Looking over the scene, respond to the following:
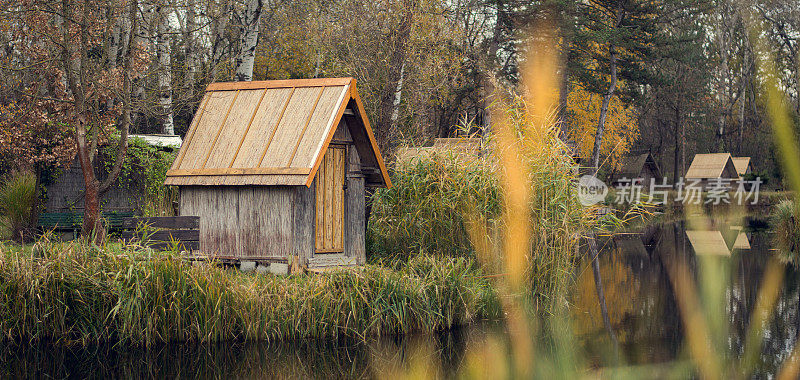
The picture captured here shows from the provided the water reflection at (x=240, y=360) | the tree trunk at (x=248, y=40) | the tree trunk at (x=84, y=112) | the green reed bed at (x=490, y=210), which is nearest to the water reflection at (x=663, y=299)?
the green reed bed at (x=490, y=210)

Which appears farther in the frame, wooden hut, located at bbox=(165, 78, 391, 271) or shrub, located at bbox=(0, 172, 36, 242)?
shrub, located at bbox=(0, 172, 36, 242)

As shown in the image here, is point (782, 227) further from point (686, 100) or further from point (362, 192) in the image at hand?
point (686, 100)

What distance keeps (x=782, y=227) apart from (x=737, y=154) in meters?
39.2

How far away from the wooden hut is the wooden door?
0.02m

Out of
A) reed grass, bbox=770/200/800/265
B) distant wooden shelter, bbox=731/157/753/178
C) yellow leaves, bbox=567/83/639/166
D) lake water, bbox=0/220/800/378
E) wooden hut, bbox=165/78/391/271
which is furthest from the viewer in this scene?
distant wooden shelter, bbox=731/157/753/178

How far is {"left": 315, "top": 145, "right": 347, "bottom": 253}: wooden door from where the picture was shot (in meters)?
13.9

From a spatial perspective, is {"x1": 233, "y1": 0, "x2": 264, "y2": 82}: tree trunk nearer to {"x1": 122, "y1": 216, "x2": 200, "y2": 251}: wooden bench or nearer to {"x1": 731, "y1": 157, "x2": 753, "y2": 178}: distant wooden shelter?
{"x1": 122, "y1": 216, "x2": 200, "y2": 251}: wooden bench

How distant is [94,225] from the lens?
517 inches

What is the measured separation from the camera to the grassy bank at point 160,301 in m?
9.88

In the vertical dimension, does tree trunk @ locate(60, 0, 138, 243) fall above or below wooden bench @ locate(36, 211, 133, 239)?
above

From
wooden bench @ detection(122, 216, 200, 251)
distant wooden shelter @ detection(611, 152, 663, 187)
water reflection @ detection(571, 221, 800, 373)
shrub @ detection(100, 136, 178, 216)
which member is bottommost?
water reflection @ detection(571, 221, 800, 373)

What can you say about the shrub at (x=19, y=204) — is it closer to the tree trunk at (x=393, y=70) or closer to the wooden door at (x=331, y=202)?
the wooden door at (x=331, y=202)

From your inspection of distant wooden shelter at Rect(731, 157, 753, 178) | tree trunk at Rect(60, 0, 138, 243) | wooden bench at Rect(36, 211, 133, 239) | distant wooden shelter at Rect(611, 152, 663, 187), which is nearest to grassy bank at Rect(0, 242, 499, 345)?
tree trunk at Rect(60, 0, 138, 243)

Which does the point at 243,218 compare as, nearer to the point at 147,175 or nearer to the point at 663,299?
the point at 147,175
